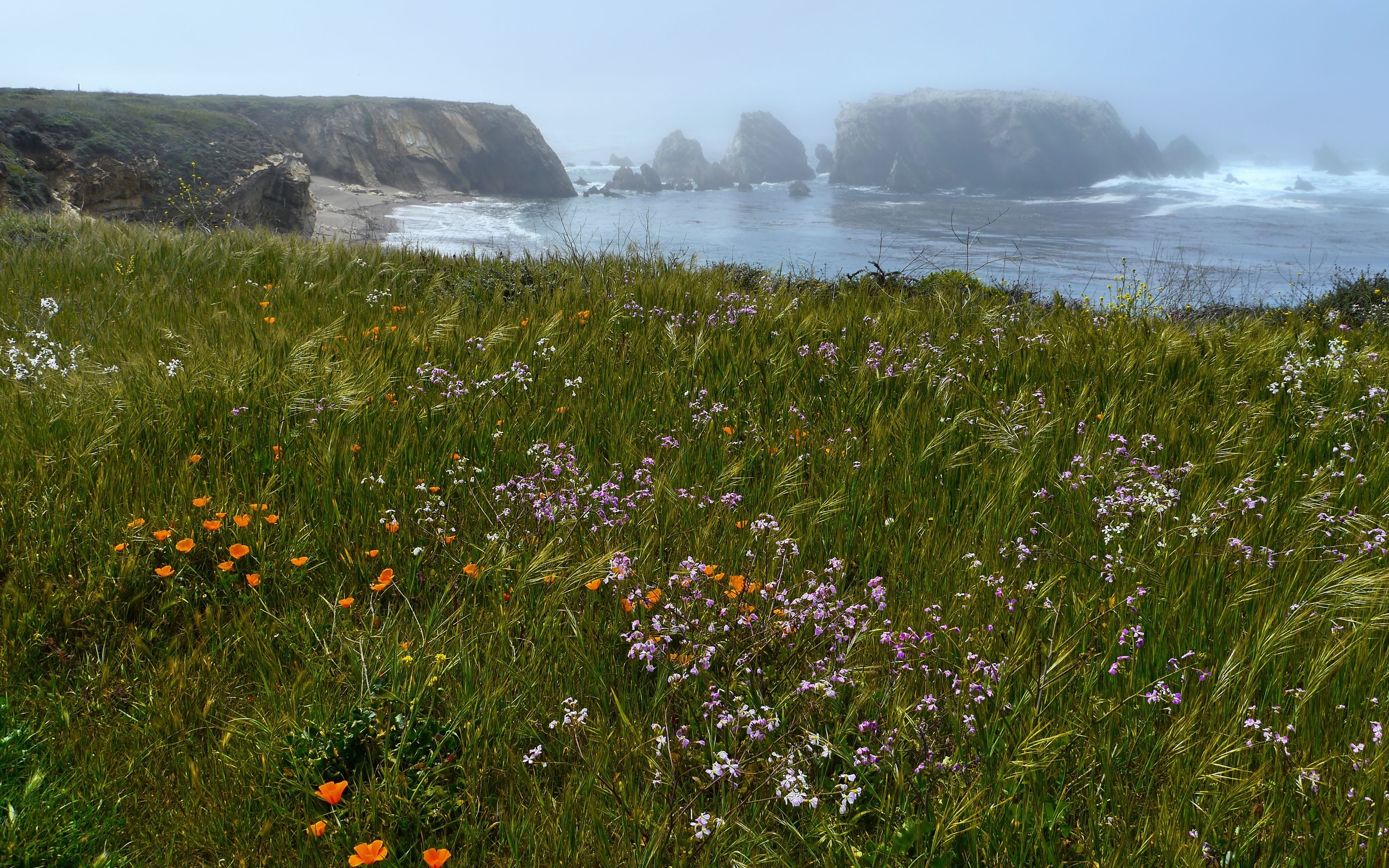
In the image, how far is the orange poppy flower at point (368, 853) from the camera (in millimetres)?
1413

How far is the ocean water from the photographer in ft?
128

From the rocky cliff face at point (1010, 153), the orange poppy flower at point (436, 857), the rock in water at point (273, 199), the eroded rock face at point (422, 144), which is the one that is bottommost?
the orange poppy flower at point (436, 857)

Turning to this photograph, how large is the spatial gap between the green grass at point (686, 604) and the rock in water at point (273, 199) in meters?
44.9

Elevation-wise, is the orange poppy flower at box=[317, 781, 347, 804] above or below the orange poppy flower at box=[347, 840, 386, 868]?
above

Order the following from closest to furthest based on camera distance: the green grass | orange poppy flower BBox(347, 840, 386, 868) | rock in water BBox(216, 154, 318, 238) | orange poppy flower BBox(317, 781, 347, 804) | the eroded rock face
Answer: orange poppy flower BBox(347, 840, 386, 868) → orange poppy flower BBox(317, 781, 347, 804) → the green grass → rock in water BBox(216, 154, 318, 238) → the eroded rock face

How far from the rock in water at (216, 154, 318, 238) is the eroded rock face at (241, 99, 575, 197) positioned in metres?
45.6

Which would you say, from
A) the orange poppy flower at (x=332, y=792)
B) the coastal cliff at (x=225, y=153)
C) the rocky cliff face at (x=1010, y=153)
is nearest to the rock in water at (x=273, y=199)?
the coastal cliff at (x=225, y=153)

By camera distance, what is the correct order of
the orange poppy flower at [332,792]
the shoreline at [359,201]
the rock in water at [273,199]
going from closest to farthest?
the orange poppy flower at [332,792] < the rock in water at [273,199] < the shoreline at [359,201]

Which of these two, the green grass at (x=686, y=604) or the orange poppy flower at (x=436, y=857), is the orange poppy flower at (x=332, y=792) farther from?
the orange poppy flower at (x=436, y=857)

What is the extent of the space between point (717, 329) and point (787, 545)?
2.69 metres

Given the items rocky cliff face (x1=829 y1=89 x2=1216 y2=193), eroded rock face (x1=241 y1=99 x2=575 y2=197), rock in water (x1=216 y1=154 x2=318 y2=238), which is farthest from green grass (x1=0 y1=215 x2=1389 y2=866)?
rocky cliff face (x1=829 y1=89 x2=1216 y2=193)

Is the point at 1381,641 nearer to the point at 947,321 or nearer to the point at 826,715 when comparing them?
the point at 826,715

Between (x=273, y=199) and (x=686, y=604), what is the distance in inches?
1981

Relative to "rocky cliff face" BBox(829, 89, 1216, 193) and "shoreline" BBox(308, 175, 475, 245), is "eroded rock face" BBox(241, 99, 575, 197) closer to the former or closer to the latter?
"shoreline" BBox(308, 175, 475, 245)
